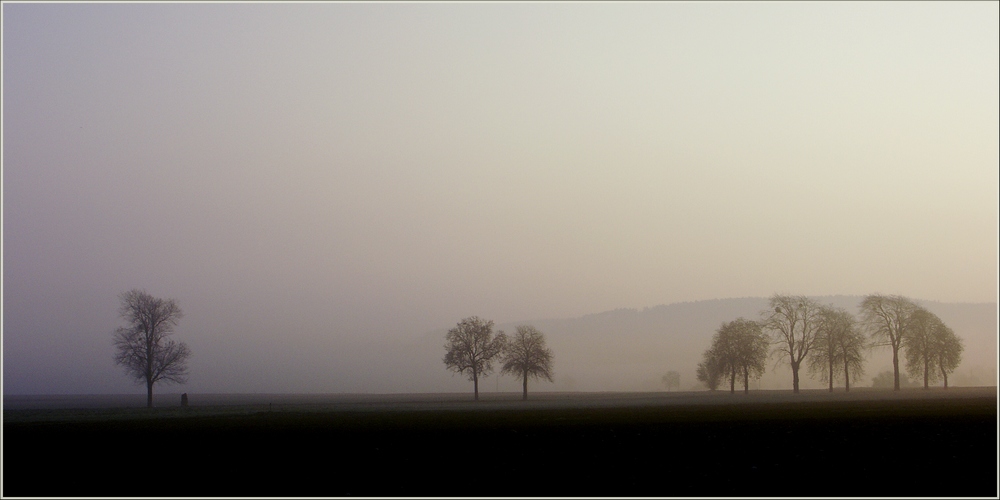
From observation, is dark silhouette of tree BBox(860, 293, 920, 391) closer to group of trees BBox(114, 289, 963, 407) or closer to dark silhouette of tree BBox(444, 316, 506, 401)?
group of trees BBox(114, 289, 963, 407)

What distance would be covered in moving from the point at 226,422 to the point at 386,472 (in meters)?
33.4

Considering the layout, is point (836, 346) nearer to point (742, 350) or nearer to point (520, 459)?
point (742, 350)

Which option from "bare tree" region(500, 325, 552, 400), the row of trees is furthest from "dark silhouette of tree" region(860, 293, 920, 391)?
"bare tree" region(500, 325, 552, 400)

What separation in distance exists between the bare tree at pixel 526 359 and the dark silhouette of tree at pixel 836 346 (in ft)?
112

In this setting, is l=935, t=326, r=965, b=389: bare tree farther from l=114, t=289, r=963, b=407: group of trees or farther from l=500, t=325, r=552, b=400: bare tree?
l=500, t=325, r=552, b=400: bare tree

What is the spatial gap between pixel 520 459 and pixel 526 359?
81458 mm

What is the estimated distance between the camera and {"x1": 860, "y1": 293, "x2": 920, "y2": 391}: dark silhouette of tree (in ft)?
346

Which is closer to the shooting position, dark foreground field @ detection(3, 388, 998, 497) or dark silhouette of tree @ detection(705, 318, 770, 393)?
dark foreground field @ detection(3, 388, 998, 497)

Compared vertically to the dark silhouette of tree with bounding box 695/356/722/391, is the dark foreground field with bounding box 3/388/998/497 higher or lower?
higher

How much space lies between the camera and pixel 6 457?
34719 millimetres

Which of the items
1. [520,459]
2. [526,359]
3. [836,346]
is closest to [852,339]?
[836,346]

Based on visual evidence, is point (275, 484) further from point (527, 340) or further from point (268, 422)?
point (527, 340)

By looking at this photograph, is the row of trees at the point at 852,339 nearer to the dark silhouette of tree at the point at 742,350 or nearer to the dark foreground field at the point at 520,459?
the dark silhouette of tree at the point at 742,350

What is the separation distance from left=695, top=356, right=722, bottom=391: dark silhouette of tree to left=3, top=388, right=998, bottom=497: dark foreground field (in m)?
67.6
